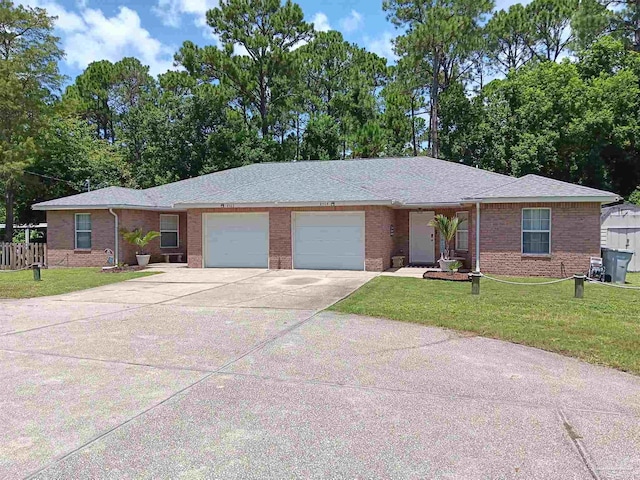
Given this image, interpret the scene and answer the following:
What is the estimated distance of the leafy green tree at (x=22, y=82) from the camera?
2539 cm

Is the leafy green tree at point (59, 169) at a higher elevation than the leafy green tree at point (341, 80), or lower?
lower

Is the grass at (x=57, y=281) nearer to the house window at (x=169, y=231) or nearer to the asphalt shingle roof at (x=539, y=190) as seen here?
the house window at (x=169, y=231)

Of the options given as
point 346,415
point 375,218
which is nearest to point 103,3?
point 375,218

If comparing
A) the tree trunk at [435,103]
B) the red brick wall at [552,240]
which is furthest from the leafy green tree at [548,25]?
the red brick wall at [552,240]

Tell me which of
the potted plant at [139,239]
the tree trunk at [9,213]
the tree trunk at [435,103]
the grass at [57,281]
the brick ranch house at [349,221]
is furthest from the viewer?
the tree trunk at [435,103]

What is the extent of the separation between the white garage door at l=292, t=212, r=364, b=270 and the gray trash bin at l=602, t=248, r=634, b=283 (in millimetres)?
7870

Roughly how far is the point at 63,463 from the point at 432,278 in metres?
12.3

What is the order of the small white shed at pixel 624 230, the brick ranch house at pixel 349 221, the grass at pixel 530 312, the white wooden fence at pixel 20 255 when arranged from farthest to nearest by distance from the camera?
the white wooden fence at pixel 20 255 < the small white shed at pixel 624 230 < the brick ranch house at pixel 349 221 < the grass at pixel 530 312

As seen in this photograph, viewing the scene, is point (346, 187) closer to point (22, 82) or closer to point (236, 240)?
point (236, 240)

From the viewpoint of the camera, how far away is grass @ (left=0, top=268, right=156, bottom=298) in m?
12.2

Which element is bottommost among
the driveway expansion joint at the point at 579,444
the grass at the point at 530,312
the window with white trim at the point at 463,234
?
the driveway expansion joint at the point at 579,444

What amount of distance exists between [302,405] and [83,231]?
1832 centimetres

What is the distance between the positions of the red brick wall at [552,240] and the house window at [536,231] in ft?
0.44

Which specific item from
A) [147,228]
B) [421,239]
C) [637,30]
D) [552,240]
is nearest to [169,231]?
[147,228]
